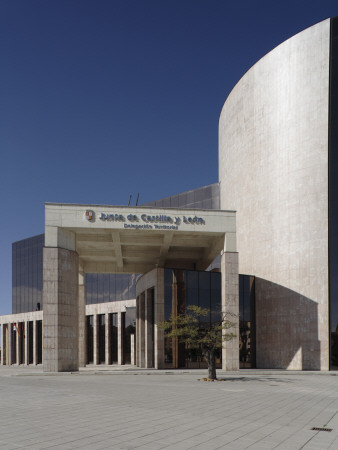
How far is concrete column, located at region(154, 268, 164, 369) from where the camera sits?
4623 cm

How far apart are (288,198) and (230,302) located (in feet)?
42.0

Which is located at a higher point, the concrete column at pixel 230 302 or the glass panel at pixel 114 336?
the concrete column at pixel 230 302

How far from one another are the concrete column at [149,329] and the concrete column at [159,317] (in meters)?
4.92

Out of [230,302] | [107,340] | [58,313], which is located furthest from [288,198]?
[107,340]

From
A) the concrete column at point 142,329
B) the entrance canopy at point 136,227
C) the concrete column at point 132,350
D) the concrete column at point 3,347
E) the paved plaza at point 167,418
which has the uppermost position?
the entrance canopy at point 136,227

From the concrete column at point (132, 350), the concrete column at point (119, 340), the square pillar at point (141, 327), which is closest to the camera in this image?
the square pillar at point (141, 327)

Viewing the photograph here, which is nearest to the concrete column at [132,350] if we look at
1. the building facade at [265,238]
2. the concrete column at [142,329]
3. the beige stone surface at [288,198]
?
the building facade at [265,238]

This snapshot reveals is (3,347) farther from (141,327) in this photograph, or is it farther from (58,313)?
(58,313)

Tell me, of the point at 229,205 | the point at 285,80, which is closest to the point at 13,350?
the point at 229,205

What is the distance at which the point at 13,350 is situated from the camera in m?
90.6

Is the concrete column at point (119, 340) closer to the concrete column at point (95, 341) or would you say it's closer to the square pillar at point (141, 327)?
the concrete column at point (95, 341)

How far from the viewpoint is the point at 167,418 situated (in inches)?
628

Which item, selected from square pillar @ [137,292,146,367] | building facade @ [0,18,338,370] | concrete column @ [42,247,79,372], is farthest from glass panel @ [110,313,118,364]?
concrete column @ [42,247,79,372]

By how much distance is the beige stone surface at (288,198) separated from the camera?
4616 centimetres
